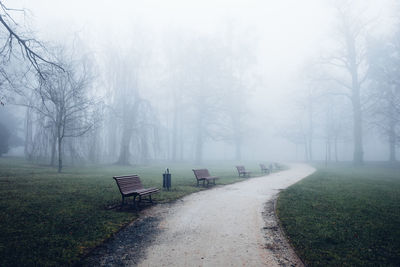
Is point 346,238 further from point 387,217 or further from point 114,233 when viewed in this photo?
point 114,233

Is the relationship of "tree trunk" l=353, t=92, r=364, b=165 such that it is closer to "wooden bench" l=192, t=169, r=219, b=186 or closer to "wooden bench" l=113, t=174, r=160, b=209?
"wooden bench" l=192, t=169, r=219, b=186

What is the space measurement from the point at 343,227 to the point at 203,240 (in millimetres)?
3227

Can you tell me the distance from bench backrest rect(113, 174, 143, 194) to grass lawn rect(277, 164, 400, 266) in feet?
14.2

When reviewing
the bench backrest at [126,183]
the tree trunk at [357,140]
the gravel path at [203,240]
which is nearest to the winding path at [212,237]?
the gravel path at [203,240]

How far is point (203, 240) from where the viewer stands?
4.69m

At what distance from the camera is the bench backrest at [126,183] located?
22.7 ft

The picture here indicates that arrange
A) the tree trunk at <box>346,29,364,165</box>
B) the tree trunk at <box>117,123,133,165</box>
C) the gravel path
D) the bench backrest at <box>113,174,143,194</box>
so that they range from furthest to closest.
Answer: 1. the tree trunk at <box>346,29,364,165</box>
2. the tree trunk at <box>117,123,133,165</box>
3. the bench backrest at <box>113,174,143,194</box>
4. the gravel path

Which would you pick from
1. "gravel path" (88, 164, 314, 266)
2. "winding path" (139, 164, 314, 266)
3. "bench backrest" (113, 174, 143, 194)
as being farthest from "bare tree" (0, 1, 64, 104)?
"winding path" (139, 164, 314, 266)

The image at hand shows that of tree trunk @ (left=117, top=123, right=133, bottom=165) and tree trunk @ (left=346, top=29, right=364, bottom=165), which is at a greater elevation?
tree trunk @ (left=346, top=29, right=364, bottom=165)

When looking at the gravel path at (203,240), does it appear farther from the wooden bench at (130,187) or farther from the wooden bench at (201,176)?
the wooden bench at (201,176)

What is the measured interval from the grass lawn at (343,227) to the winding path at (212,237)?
2.19 ft

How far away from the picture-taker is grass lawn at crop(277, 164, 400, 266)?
4035 millimetres

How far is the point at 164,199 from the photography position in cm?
829

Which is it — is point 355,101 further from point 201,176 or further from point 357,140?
point 201,176
